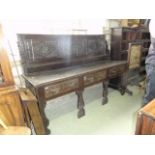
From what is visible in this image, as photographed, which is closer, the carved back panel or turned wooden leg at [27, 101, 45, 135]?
turned wooden leg at [27, 101, 45, 135]

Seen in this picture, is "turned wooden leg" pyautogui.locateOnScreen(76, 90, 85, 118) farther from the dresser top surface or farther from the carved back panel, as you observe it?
the carved back panel

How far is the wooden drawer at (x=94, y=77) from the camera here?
2.18 metres

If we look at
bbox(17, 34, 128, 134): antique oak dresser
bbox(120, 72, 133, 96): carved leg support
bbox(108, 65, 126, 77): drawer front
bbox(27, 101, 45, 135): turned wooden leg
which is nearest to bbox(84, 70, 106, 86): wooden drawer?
bbox(17, 34, 128, 134): antique oak dresser

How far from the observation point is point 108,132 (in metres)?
1.96

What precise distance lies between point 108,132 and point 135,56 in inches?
71.8

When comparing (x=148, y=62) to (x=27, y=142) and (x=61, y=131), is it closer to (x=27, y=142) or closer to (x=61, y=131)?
(x=61, y=131)

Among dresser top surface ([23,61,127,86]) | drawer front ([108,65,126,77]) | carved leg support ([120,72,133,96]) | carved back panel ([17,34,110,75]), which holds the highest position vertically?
carved back panel ([17,34,110,75])

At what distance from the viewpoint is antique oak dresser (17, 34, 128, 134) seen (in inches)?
70.6

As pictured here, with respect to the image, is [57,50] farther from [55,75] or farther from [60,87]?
[60,87]

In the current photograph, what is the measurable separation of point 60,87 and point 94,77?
0.66 metres

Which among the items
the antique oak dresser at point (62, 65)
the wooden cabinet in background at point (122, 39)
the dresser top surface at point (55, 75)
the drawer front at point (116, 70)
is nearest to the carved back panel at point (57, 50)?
the antique oak dresser at point (62, 65)

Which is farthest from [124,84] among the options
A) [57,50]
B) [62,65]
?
[57,50]

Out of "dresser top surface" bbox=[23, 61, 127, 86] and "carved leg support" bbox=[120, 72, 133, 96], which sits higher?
"dresser top surface" bbox=[23, 61, 127, 86]

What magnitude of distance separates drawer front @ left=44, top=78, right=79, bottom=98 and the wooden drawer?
20cm
